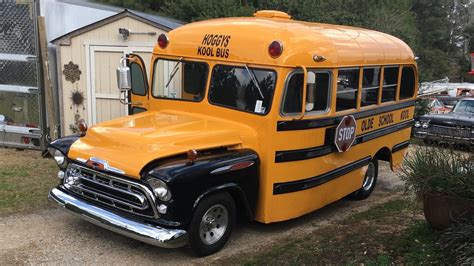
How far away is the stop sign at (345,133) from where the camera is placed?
6121mm

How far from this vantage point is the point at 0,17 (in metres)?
9.44

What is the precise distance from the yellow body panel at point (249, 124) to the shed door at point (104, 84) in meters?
3.61

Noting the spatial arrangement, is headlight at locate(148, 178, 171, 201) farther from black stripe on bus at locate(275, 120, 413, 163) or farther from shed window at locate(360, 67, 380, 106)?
shed window at locate(360, 67, 380, 106)

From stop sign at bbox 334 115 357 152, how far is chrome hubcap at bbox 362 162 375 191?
1426 millimetres

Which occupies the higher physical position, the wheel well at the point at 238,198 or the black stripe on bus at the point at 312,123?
the black stripe on bus at the point at 312,123

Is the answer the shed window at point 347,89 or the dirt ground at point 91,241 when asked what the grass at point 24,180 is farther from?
the shed window at point 347,89

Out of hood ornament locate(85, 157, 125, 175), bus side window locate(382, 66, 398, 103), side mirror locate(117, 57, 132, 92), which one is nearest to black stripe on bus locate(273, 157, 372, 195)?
bus side window locate(382, 66, 398, 103)

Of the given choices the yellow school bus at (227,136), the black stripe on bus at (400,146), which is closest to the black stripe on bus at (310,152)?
the yellow school bus at (227,136)

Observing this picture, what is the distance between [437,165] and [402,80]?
3269 millimetres

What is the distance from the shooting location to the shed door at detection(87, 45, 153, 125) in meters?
9.94

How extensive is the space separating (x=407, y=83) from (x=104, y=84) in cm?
581

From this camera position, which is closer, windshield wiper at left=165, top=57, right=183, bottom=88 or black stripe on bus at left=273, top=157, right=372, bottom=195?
black stripe on bus at left=273, top=157, right=372, bottom=195

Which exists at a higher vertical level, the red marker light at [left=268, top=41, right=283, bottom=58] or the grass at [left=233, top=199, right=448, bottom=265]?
the red marker light at [left=268, top=41, right=283, bottom=58]

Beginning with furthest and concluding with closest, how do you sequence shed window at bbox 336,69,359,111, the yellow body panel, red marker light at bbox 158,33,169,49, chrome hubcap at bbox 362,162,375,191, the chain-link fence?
the chain-link fence
chrome hubcap at bbox 362,162,375,191
red marker light at bbox 158,33,169,49
shed window at bbox 336,69,359,111
the yellow body panel
